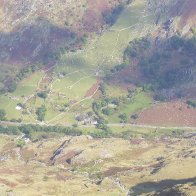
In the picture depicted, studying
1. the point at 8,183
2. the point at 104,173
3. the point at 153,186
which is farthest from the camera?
the point at 104,173

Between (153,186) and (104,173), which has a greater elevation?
(153,186)

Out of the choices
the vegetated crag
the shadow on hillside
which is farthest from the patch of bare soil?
the shadow on hillside

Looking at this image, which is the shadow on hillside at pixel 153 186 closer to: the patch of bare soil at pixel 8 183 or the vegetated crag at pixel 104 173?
the vegetated crag at pixel 104 173

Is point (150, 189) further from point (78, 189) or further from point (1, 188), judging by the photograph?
point (1, 188)

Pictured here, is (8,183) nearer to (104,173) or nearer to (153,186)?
(104,173)

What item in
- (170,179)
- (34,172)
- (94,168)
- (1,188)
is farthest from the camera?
(94,168)

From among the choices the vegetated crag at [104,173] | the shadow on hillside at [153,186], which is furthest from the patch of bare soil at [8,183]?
the shadow on hillside at [153,186]

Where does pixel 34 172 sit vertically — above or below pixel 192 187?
below

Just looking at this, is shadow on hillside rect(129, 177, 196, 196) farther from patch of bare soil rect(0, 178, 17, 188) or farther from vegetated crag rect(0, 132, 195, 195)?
patch of bare soil rect(0, 178, 17, 188)

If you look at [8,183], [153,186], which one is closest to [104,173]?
[153,186]

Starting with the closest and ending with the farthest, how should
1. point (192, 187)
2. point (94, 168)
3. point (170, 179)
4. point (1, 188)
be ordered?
point (192, 187)
point (1, 188)
point (170, 179)
point (94, 168)

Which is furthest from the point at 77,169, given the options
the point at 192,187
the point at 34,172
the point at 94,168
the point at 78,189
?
the point at 192,187
